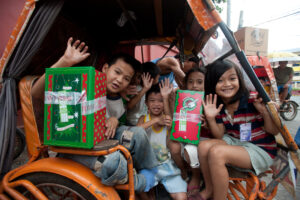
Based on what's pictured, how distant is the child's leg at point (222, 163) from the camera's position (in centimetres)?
127

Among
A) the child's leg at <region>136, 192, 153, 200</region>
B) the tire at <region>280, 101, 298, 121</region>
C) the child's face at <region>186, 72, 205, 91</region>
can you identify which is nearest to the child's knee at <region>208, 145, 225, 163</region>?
the child's leg at <region>136, 192, 153, 200</region>

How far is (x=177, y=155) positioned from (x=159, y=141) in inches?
9.7

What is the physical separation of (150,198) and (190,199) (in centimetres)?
36

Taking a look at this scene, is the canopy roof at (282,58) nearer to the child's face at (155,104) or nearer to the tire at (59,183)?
the child's face at (155,104)

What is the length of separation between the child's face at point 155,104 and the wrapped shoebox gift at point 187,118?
323 millimetres

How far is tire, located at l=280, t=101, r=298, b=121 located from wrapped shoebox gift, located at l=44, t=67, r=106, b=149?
708 centimetres

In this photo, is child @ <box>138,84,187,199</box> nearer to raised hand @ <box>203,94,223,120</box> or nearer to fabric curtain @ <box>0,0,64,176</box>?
raised hand @ <box>203,94,223,120</box>

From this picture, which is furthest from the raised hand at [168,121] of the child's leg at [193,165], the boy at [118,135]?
the boy at [118,135]

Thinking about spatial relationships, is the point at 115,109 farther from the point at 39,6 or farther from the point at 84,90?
the point at 39,6

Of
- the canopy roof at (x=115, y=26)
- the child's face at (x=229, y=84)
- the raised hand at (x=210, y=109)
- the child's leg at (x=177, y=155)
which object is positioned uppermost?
the canopy roof at (x=115, y=26)

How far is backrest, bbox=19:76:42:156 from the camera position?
4.26 ft

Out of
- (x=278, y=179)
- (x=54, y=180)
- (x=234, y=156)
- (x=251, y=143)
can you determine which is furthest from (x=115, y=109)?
(x=278, y=179)

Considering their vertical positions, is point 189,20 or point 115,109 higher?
point 189,20

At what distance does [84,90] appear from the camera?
1.04 m
